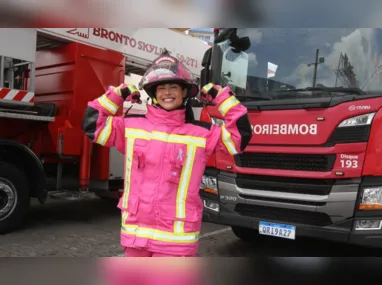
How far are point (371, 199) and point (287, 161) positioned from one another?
77 centimetres

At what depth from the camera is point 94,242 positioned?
4.96m

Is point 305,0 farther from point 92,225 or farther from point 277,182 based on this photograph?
point 92,225

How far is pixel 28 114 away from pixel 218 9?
4654 millimetres

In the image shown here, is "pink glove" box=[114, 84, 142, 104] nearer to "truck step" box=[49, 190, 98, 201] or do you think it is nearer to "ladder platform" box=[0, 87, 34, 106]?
"ladder platform" box=[0, 87, 34, 106]

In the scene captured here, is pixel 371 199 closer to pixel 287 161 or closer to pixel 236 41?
pixel 287 161

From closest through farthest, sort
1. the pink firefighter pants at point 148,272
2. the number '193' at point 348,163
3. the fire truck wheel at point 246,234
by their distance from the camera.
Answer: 1. the pink firefighter pants at point 148,272
2. the number '193' at point 348,163
3. the fire truck wheel at point 246,234

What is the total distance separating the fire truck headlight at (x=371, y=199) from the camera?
10.6ft

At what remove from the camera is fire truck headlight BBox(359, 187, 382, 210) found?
10.6ft

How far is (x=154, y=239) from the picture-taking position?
6.15 feet

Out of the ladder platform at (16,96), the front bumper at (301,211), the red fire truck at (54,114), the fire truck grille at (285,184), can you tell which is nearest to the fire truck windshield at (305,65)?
the fire truck grille at (285,184)

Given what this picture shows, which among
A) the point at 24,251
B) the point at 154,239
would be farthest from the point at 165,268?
the point at 24,251

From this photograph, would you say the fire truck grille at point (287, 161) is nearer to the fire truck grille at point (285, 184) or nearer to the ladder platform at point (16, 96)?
the fire truck grille at point (285, 184)

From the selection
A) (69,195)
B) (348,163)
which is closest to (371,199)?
(348,163)

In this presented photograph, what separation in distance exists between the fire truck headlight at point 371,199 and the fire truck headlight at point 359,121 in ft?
1.74
